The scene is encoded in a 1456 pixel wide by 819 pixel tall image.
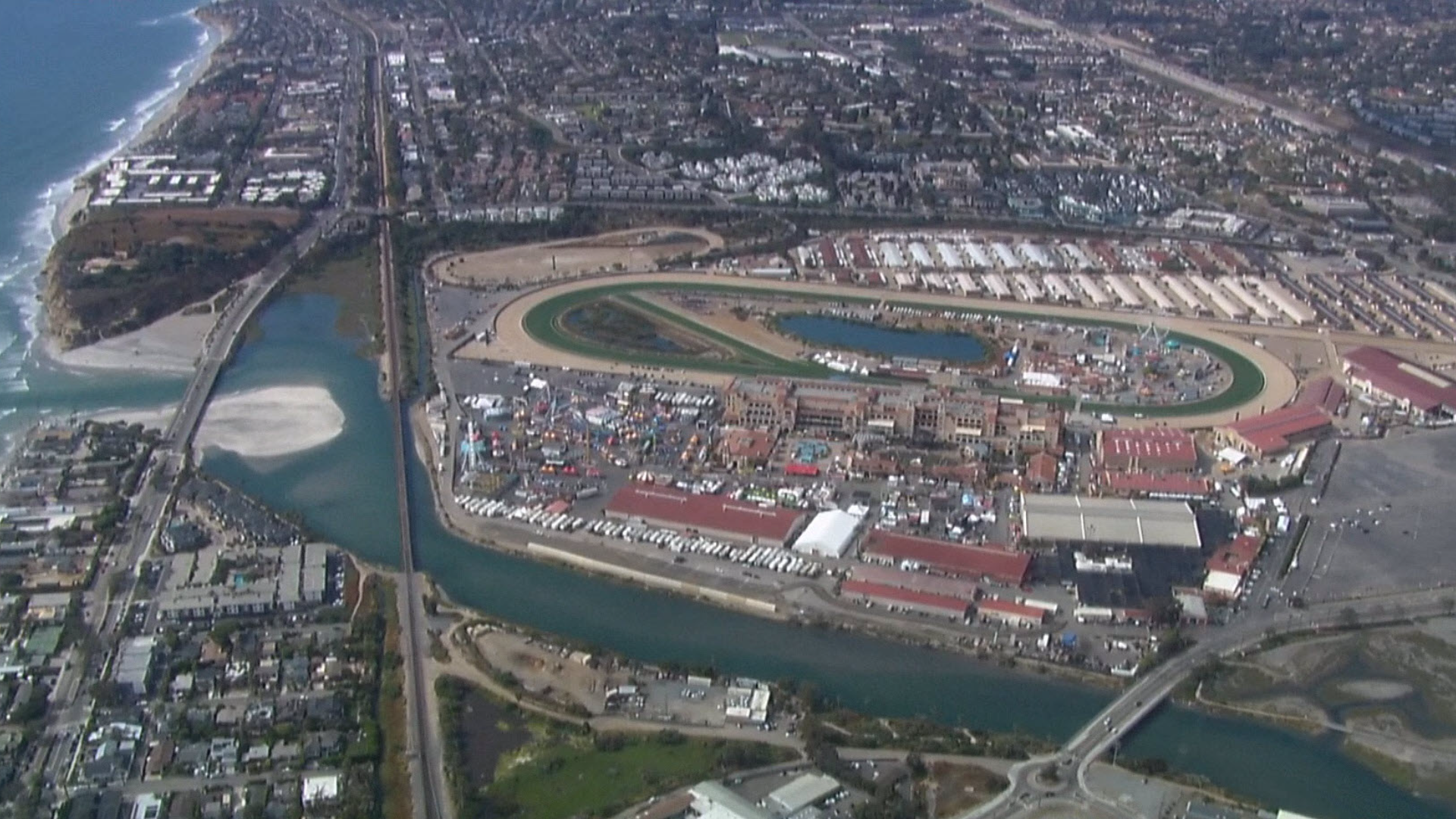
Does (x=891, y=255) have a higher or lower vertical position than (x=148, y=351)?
higher

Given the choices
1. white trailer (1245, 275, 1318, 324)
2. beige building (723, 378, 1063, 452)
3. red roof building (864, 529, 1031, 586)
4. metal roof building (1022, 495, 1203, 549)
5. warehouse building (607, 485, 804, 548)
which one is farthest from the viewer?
white trailer (1245, 275, 1318, 324)

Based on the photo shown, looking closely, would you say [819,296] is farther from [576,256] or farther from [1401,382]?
[1401,382]

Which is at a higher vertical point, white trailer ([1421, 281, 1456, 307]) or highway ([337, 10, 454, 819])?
white trailer ([1421, 281, 1456, 307])

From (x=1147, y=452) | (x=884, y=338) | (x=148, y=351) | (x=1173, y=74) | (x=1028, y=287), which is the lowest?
(x=148, y=351)

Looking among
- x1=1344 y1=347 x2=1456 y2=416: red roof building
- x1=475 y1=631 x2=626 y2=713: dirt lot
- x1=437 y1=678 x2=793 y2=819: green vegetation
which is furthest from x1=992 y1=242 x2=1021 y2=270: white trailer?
x1=437 y1=678 x2=793 y2=819: green vegetation

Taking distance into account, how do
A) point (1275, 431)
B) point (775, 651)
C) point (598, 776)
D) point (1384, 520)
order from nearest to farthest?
point (598, 776), point (775, 651), point (1384, 520), point (1275, 431)

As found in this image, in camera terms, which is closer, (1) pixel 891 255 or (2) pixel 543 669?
(2) pixel 543 669

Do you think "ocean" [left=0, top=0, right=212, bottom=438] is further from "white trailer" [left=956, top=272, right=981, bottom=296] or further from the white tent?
"white trailer" [left=956, top=272, right=981, bottom=296]

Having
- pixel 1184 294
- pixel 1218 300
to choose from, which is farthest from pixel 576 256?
pixel 1218 300
